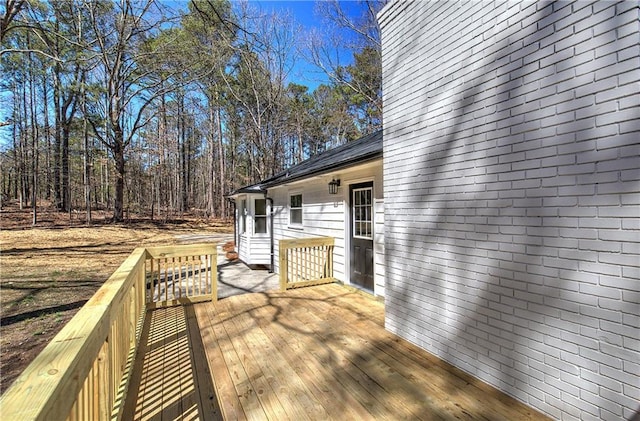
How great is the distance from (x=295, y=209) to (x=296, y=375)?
5747 millimetres

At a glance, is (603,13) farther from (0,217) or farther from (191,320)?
(0,217)

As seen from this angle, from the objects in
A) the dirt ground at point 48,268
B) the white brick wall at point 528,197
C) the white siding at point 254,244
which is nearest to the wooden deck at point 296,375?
the white brick wall at point 528,197

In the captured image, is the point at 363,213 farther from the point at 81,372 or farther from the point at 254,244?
the point at 254,244

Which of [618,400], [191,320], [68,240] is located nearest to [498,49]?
[618,400]

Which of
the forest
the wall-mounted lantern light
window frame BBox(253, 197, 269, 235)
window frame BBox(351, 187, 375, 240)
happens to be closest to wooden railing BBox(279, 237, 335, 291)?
window frame BBox(351, 187, 375, 240)

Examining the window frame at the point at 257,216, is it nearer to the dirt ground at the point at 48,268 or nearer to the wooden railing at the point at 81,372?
the dirt ground at the point at 48,268

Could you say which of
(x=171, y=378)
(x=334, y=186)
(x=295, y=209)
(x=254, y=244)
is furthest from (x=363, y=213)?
(x=254, y=244)

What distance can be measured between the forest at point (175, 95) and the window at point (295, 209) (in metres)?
5.36

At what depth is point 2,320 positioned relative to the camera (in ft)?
15.9

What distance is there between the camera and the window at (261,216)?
9.98 meters

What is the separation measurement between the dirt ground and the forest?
1.74 meters

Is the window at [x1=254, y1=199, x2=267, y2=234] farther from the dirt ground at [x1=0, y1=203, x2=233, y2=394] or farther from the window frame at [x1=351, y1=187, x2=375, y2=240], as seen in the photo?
the window frame at [x1=351, y1=187, x2=375, y2=240]

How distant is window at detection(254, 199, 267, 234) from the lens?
998cm

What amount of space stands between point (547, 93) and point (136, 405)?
11.9 ft
